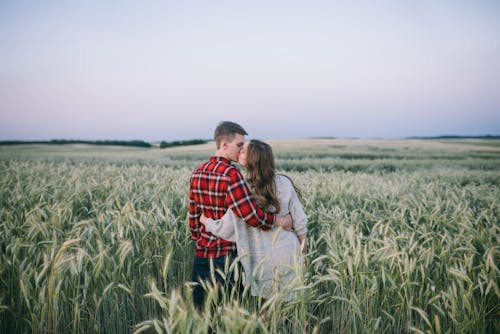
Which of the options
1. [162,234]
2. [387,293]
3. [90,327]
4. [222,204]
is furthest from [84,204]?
[387,293]

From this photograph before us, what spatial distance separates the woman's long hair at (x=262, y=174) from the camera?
2.06 metres

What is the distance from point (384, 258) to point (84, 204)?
14.0 ft

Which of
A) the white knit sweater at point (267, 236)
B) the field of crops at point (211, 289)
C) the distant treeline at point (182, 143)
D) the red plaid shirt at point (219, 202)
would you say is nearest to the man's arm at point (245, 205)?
the red plaid shirt at point (219, 202)

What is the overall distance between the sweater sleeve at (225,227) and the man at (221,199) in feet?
0.23

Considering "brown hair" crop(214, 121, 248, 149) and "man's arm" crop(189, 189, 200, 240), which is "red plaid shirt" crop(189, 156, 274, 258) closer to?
"man's arm" crop(189, 189, 200, 240)

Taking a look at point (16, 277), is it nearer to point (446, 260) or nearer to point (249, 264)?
point (249, 264)

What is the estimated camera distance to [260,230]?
2.19 m

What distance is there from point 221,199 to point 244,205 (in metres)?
0.25

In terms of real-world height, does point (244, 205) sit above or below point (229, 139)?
below

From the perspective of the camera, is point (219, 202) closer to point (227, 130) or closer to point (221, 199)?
point (221, 199)

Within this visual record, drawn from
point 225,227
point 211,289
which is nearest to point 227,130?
point 225,227

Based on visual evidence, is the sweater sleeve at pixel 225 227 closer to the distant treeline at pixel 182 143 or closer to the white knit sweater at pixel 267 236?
the white knit sweater at pixel 267 236

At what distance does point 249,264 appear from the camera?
2.08 meters

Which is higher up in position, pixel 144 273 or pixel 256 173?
pixel 256 173
